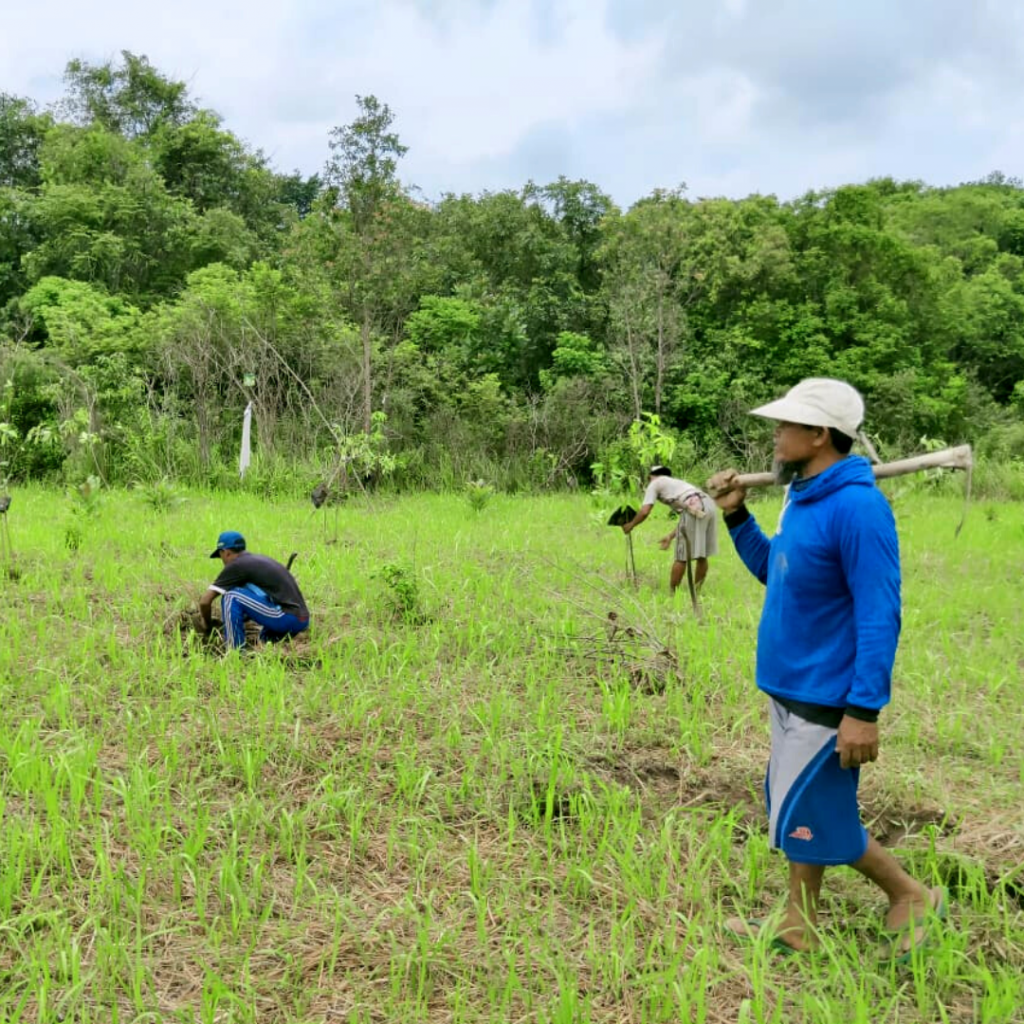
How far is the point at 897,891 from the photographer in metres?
2.43

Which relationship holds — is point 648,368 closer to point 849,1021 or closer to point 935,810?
point 935,810

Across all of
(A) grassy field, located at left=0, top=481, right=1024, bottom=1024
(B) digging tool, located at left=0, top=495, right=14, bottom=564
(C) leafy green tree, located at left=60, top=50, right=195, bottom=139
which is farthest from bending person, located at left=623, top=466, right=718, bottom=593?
(C) leafy green tree, located at left=60, top=50, right=195, bottom=139

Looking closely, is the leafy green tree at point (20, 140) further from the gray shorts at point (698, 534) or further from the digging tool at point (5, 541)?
the gray shorts at point (698, 534)

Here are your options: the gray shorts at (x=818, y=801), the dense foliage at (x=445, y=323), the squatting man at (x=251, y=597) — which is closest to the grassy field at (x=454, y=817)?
the squatting man at (x=251, y=597)

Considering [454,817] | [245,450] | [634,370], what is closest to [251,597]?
[454,817]

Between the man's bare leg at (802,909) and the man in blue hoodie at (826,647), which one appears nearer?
the man in blue hoodie at (826,647)

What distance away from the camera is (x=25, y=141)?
965 inches

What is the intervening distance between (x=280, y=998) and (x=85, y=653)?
2934mm

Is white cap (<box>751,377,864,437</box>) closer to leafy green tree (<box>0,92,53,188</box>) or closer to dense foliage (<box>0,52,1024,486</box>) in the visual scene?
dense foliage (<box>0,52,1024,486</box>)

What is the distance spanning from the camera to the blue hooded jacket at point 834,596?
2150 millimetres

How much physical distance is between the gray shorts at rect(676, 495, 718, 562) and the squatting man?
280cm

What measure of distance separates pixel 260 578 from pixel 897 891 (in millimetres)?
3520

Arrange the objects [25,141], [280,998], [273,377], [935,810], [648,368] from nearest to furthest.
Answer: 1. [280,998]
2. [935,810]
3. [273,377]
4. [648,368]
5. [25,141]

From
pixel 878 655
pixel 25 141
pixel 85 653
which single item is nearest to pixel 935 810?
pixel 878 655
